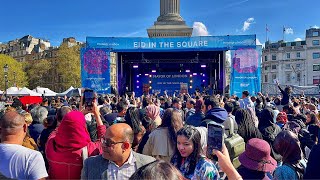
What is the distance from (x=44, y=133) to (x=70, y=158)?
177 centimetres

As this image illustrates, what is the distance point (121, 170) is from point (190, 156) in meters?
0.72

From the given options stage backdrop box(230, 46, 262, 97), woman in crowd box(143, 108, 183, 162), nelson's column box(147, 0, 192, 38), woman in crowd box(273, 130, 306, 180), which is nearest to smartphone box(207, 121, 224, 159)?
woman in crowd box(273, 130, 306, 180)

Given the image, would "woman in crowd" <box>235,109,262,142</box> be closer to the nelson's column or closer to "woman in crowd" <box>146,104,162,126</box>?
"woman in crowd" <box>146,104,162,126</box>

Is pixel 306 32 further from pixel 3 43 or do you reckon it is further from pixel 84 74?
pixel 3 43

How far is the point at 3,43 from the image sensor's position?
10912 centimetres

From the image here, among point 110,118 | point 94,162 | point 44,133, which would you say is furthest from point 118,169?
point 110,118

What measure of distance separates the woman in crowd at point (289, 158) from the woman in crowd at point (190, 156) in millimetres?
662

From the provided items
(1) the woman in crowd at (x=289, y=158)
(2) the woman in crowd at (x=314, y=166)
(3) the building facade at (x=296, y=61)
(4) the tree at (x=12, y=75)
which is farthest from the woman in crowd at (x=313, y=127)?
(3) the building facade at (x=296, y=61)

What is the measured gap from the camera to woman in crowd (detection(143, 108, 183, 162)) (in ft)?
14.0

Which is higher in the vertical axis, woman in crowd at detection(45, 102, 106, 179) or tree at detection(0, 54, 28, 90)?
tree at detection(0, 54, 28, 90)

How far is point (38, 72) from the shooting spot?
77.3 meters

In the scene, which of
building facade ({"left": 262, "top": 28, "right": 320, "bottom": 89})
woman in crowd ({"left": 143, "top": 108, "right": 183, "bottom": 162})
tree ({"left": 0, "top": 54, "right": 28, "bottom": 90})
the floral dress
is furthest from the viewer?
building facade ({"left": 262, "top": 28, "right": 320, "bottom": 89})

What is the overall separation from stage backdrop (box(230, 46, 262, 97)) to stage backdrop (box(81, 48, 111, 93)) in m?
8.94

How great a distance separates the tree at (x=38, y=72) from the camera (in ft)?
253
